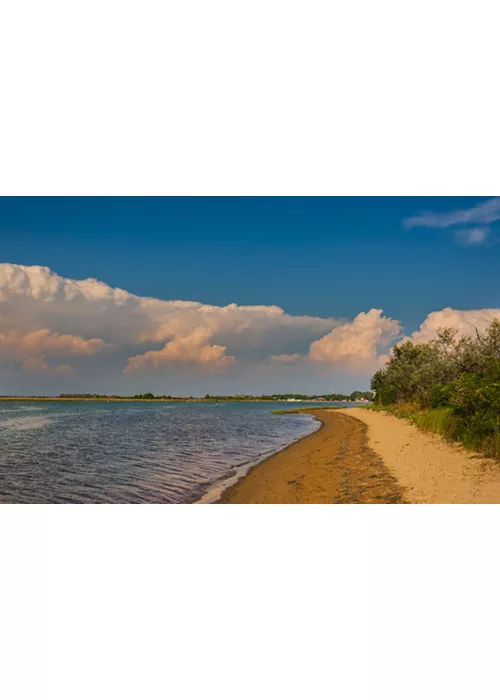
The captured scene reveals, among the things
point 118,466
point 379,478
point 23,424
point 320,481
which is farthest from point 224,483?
point 23,424

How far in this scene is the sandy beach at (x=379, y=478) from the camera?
35.3 ft

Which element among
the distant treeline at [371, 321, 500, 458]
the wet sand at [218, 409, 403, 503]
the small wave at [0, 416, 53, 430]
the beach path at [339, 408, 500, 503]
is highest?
the distant treeline at [371, 321, 500, 458]

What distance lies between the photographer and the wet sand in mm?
11391

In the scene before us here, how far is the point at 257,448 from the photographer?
936 inches

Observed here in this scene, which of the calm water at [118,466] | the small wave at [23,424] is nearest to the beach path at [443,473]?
the calm water at [118,466]

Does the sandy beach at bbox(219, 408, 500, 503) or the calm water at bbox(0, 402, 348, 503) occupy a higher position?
the sandy beach at bbox(219, 408, 500, 503)

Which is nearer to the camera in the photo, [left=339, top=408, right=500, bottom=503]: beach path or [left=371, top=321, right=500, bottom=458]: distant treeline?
[left=339, top=408, right=500, bottom=503]: beach path

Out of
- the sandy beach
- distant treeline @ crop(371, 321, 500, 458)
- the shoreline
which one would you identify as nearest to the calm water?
the shoreline

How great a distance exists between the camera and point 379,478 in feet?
42.4

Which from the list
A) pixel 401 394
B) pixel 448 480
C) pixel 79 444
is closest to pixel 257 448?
pixel 79 444

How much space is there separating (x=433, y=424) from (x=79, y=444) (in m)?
18.7

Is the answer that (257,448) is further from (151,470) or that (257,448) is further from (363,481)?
(363,481)

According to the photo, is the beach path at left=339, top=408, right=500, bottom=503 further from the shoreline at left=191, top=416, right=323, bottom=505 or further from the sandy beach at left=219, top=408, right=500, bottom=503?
the shoreline at left=191, top=416, right=323, bottom=505

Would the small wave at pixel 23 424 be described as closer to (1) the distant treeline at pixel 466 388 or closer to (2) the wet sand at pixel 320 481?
(2) the wet sand at pixel 320 481
